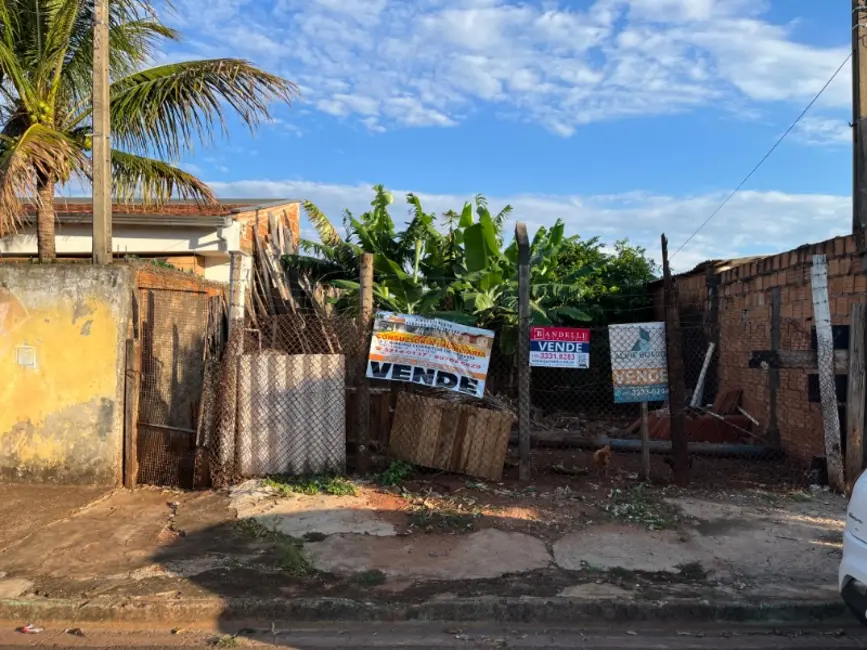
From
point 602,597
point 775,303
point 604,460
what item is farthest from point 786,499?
point 602,597

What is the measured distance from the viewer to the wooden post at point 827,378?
680cm

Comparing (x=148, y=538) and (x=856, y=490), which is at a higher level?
(x=856, y=490)

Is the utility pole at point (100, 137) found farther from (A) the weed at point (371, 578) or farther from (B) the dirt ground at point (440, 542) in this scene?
(A) the weed at point (371, 578)

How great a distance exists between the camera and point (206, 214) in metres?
14.1

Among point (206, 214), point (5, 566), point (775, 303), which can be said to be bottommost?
point (5, 566)

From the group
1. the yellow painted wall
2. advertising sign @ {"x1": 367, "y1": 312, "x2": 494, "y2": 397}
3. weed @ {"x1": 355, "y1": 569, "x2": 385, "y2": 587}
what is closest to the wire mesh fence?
advertising sign @ {"x1": 367, "y1": 312, "x2": 494, "y2": 397}

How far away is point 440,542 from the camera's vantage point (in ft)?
18.4

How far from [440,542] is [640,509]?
6.85ft

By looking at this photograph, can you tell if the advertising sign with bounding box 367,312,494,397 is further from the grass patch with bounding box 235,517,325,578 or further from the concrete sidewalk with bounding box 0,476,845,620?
the grass patch with bounding box 235,517,325,578

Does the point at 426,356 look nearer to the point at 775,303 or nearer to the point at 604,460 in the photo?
the point at 604,460

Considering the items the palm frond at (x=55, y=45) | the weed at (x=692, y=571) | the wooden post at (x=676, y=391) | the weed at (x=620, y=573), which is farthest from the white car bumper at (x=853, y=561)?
the palm frond at (x=55, y=45)

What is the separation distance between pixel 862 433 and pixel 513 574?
421 centimetres

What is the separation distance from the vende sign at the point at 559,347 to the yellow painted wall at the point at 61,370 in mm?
4533

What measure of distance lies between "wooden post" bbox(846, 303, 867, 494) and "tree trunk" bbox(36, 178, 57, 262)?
9310mm
